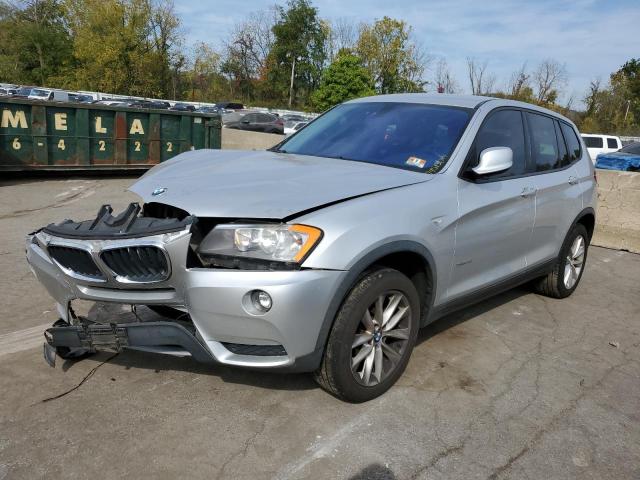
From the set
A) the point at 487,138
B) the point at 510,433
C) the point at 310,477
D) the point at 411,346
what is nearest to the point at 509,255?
the point at 487,138

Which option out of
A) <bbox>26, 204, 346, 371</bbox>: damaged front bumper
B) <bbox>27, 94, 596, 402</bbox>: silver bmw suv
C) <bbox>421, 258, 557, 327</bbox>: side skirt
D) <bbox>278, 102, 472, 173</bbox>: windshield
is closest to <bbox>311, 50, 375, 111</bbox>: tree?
<bbox>421, 258, 557, 327</bbox>: side skirt

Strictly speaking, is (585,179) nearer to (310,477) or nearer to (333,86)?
(310,477)


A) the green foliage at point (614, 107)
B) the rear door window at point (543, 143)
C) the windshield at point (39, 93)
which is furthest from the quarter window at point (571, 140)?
the green foliage at point (614, 107)

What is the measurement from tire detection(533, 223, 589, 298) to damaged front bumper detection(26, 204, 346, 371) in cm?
312

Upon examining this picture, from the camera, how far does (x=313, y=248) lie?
2.54m

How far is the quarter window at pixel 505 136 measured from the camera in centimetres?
371

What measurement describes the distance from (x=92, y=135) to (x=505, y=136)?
9.22 meters

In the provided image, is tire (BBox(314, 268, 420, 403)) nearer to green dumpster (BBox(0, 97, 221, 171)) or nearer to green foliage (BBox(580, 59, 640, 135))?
green dumpster (BBox(0, 97, 221, 171))

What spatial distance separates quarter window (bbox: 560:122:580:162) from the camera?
503 centimetres

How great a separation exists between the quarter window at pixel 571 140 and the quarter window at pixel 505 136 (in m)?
1.01

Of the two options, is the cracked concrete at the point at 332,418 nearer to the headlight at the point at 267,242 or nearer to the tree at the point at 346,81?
the headlight at the point at 267,242

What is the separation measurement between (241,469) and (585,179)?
419 centimetres

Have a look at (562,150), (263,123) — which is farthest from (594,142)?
(562,150)

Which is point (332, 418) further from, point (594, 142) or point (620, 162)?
point (594, 142)
